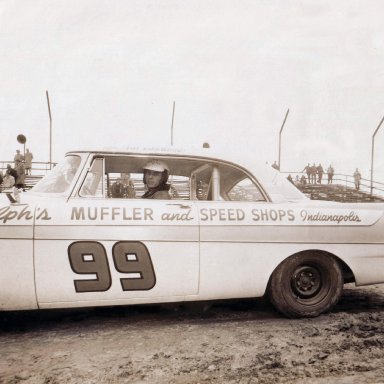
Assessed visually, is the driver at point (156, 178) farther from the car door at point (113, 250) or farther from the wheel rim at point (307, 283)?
the wheel rim at point (307, 283)

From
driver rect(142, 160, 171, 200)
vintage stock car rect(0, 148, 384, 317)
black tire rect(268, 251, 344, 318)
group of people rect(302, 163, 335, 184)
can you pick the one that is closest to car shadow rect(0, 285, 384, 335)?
black tire rect(268, 251, 344, 318)

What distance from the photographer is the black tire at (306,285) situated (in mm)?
3547

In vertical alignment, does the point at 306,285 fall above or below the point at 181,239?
below

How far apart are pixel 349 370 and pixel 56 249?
239 cm

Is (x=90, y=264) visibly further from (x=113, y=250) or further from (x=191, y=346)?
(x=191, y=346)

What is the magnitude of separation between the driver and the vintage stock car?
0.28 ft

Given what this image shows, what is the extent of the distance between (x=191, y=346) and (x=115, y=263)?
93 cm

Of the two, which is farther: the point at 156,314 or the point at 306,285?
the point at 156,314

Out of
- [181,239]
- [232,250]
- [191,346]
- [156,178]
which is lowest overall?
[191,346]

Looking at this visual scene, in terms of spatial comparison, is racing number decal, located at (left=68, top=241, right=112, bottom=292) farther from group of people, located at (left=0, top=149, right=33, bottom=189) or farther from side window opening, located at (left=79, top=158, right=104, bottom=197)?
group of people, located at (left=0, top=149, right=33, bottom=189)

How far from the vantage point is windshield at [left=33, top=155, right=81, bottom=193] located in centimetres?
345

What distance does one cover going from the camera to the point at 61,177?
139 inches

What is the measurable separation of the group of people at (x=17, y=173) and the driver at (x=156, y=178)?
894cm

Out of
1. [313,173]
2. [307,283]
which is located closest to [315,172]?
[313,173]
